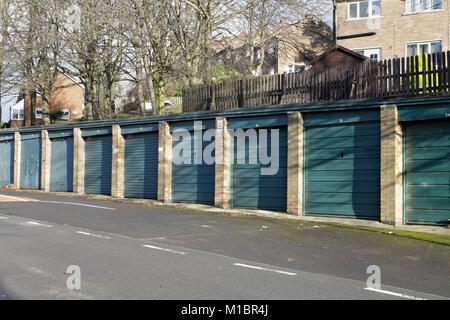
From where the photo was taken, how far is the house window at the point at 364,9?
30.1 m

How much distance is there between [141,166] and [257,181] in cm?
636

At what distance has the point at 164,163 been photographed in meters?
19.9

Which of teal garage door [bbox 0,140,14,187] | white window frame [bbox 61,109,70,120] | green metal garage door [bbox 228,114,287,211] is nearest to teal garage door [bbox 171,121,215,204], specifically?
green metal garage door [bbox 228,114,287,211]

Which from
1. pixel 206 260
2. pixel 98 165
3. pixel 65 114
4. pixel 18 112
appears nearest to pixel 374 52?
pixel 98 165

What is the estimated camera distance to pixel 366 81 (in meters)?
14.8

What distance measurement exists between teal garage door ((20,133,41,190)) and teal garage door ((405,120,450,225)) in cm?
2006

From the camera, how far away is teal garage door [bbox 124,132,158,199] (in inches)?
820

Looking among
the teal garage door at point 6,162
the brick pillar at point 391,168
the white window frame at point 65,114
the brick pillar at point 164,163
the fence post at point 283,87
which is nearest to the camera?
the brick pillar at point 391,168

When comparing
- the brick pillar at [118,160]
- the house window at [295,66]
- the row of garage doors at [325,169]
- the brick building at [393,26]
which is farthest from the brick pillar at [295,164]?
the house window at [295,66]

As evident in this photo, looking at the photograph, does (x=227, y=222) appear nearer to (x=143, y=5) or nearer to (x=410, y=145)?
(x=410, y=145)

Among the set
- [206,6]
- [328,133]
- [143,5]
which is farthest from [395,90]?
[143,5]

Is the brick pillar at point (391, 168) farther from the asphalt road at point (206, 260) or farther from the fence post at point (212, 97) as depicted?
the fence post at point (212, 97)

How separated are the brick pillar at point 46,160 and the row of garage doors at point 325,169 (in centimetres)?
644

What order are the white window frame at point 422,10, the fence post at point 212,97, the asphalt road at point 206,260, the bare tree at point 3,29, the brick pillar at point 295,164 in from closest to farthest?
the asphalt road at point 206,260
the brick pillar at point 295,164
the fence post at point 212,97
the white window frame at point 422,10
the bare tree at point 3,29
